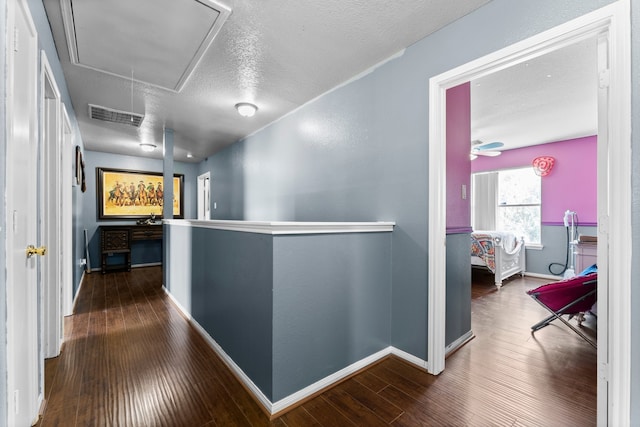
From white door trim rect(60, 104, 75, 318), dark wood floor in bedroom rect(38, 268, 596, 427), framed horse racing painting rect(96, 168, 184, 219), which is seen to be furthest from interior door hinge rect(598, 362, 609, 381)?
framed horse racing painting rect(96, 168, 184, 219)

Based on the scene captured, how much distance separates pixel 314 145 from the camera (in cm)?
324

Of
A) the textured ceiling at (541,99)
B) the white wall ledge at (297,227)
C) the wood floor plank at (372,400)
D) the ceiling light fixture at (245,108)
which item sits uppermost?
the textured ceiling at (541,99)

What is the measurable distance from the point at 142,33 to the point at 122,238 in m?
4.58

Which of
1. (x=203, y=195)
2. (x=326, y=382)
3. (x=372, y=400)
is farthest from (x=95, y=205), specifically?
(x=372, y=400)

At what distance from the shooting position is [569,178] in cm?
500

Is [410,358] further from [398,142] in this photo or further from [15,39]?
[15,39]

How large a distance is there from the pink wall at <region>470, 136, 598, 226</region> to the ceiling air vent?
22.4ft

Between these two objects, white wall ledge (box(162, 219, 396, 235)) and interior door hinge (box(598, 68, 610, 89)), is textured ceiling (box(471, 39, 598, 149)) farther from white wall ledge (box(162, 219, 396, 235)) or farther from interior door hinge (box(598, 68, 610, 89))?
white wall ledge (box(162, 219, 396, 235))

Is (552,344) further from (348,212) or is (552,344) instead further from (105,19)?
(105,19)

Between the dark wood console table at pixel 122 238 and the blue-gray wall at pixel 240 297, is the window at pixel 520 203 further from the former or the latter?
the dark wood console table at pixel 122 238

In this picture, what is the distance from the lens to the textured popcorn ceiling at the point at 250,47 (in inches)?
70.4

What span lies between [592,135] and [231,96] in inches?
234

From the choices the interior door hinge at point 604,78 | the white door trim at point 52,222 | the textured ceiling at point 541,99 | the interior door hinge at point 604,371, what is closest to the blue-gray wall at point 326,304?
the interior door hinge at point 604,371

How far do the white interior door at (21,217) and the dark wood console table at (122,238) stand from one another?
14.2 feet
